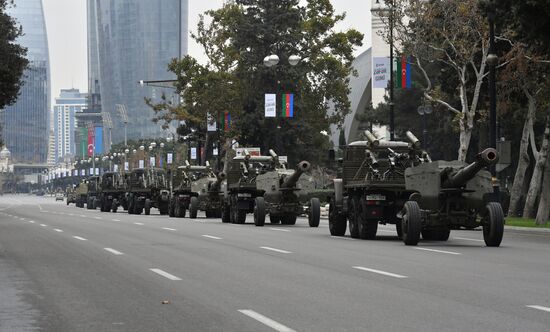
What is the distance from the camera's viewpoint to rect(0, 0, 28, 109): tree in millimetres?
39438

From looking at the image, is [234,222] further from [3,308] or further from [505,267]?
[3,308]

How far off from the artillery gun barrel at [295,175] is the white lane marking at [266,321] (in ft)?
76.3

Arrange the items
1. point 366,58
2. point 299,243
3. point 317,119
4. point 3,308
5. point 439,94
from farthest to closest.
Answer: point 366,58 → point 317,119 → point 439,94 → point 299,243 → point 3,308

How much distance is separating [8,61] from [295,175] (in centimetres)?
1206

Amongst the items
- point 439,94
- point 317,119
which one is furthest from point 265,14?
point 439,94

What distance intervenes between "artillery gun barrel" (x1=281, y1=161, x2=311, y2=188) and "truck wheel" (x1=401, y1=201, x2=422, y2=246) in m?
11.5

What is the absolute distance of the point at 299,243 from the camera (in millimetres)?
24219

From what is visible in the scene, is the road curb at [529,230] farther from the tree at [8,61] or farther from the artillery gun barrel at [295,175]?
the tree at [8,61]

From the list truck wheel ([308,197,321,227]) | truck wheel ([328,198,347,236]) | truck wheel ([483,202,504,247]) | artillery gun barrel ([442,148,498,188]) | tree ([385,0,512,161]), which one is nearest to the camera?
artillery gun barrel ([442,148,498,188])

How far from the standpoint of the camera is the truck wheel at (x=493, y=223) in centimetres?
2233

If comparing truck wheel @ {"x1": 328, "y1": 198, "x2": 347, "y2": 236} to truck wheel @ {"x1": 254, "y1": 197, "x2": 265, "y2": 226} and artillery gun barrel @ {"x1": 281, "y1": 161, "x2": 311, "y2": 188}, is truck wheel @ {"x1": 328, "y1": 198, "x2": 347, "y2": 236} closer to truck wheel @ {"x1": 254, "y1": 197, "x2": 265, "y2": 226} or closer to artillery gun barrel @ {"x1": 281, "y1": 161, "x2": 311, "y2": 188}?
artillery gun barrel @ {"x1": 281, "y1": 161, "x2": 311, "y2": 188}

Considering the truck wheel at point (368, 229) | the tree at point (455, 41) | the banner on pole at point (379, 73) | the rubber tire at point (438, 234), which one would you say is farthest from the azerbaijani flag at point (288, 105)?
the rubber tire at point (438, 234)

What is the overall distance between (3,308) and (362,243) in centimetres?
1358

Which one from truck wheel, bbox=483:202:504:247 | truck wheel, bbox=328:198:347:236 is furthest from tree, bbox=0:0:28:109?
truck wheel, bbox=483:202:504:247
